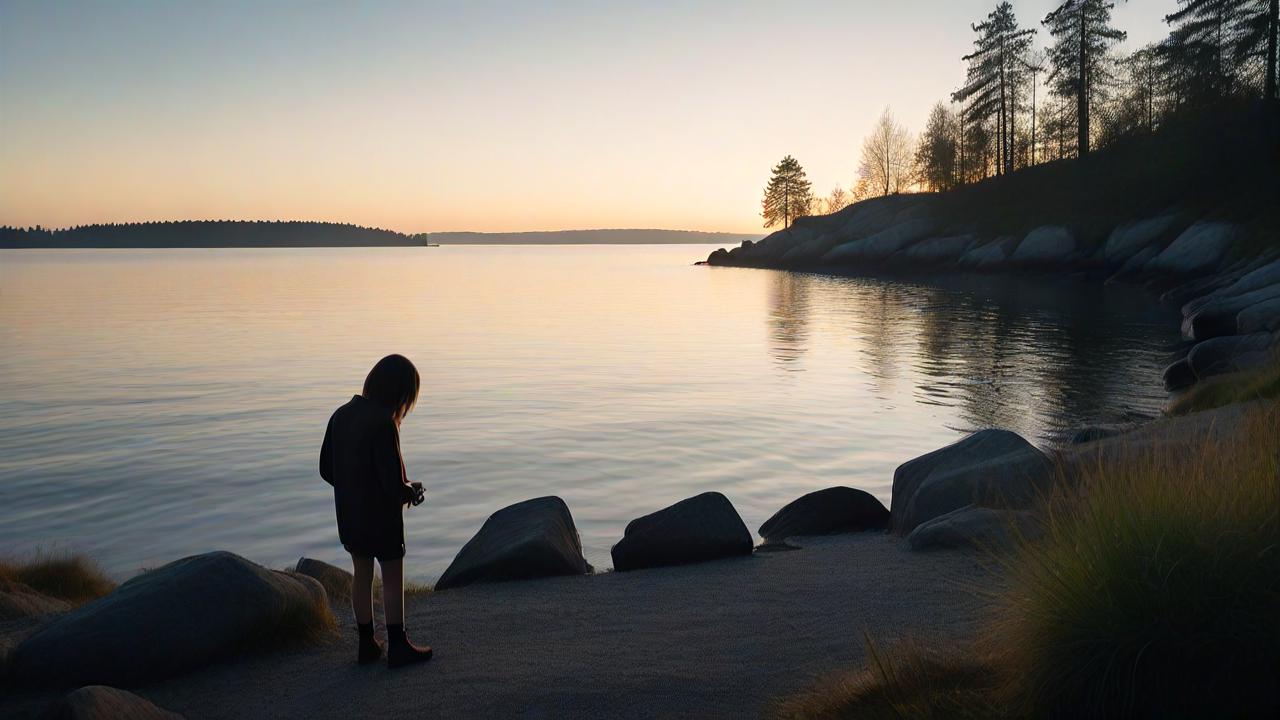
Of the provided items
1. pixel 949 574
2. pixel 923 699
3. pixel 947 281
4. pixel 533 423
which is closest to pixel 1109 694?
pixel 923 699

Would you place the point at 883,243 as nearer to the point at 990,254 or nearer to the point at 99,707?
the point at 990,254

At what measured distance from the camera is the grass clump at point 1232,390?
12312mm

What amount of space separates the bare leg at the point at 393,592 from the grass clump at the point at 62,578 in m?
4.25

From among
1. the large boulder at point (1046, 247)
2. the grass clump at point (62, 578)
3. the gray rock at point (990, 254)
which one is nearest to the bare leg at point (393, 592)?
the grass clump at point (62, 578)

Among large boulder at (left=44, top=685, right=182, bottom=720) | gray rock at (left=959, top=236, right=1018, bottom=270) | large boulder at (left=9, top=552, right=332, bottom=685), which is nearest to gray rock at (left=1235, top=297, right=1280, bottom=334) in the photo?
large boulder at (left=9, top=552, right=332, bottom=685)

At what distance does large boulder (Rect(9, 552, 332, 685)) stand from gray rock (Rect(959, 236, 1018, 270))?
68979 mm

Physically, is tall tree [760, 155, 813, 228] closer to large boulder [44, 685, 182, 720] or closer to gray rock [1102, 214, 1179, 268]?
gray rock [1102, 214, 1179, 268]

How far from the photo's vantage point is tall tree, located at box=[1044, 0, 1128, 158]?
67125 mm

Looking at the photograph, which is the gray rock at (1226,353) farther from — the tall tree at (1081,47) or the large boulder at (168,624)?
the tall tree at (1081,47)

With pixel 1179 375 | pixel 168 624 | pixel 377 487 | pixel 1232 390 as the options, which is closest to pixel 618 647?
pixel 377 487

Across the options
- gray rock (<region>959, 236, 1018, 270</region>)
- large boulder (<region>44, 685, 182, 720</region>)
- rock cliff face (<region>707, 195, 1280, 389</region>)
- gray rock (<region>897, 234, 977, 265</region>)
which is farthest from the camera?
gray rock (<region>897, 234, 977, 265</region>)

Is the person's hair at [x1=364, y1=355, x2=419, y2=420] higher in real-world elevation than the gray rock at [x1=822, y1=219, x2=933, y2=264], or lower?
lower

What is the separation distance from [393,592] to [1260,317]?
23730 mm

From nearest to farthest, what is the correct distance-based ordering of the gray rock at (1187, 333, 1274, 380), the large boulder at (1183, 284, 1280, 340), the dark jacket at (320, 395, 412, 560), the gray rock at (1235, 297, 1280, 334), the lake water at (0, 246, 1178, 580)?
the dark jacket at (320, 395, 412, 560)
the lake water at (0, 246, 1178, 580)
the gray rock at (1187, 333, 1274, 380)
the gray rock at (1235, 297, 1280, 334)
the large boulder at (1183, 284, 1280, 340)
